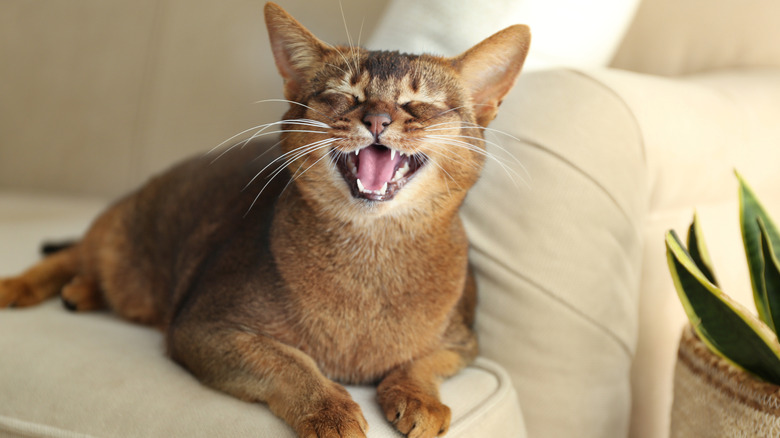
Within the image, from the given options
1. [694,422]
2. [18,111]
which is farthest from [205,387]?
[18,111]

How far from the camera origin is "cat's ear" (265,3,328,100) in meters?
0.96

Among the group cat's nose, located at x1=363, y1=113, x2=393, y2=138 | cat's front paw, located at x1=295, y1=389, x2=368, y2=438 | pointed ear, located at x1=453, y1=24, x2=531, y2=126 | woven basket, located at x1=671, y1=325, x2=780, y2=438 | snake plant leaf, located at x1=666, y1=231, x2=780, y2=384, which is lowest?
cat's front paw, located at x1=295, y1=389, x2=368, y2=438

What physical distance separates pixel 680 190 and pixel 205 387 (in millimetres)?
925

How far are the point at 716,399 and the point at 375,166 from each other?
62 cm

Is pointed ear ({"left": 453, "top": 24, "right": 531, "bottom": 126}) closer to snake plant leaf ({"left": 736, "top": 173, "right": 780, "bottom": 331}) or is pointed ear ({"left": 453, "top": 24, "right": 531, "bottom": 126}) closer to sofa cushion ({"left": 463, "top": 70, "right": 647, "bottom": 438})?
sofa cushion ({"left": 463, "top": 70, "right": 647, "bottom": 438})

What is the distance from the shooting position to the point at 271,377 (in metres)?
0.91

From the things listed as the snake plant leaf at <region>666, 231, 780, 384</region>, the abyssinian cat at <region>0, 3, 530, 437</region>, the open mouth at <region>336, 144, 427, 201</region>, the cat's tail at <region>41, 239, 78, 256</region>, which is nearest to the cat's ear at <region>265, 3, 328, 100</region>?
the abyssinian cat at <region>0, 3, 530, 437</region>

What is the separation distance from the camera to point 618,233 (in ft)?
3.65

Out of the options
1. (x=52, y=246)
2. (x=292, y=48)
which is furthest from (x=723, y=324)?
(x=52, y=246)

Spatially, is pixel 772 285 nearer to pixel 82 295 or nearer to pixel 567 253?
pixel 567 253

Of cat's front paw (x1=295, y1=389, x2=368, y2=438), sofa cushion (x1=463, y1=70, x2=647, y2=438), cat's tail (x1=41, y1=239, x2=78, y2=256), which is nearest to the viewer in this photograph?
cat's front paw (x1=295, y1=389, x2=368, y2=438)

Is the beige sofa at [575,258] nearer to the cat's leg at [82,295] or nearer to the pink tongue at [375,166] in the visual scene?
the cat's leg at [82,295]

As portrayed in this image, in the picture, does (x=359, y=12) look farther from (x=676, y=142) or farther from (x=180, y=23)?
(x=676, y=142)

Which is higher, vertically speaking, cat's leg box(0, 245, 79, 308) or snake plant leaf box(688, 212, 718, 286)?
snake plant leaf box(688, 212, 718, 286)
